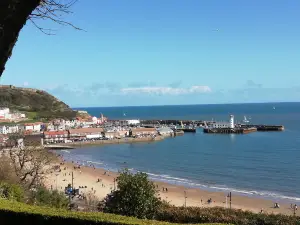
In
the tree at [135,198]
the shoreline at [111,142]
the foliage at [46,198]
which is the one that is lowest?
the shoreline at [111,142]

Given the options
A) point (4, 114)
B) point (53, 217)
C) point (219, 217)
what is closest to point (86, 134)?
point (4, 114)

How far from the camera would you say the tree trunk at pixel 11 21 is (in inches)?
88.4

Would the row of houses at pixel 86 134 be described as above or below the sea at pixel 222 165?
above

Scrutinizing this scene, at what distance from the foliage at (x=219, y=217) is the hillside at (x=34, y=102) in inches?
3445

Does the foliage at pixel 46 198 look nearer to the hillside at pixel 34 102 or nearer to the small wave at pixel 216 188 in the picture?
the small wave at pixel 216 188

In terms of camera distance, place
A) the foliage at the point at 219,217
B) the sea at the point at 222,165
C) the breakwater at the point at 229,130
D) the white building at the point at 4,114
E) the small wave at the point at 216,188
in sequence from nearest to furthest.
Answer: the foliage at the point at 219,217, the small wave at the point at 216,188, the sea at the point at 222,165, the breakwater at the point at 229,130, the white building at the point at 4,114

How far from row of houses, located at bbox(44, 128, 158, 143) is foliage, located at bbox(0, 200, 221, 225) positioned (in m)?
65.1

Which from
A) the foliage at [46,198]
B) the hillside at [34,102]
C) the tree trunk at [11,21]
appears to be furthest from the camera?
the hillside at [34,102]

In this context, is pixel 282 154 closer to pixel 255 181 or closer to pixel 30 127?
pixel 255 181

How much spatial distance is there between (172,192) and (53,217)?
22.7 m

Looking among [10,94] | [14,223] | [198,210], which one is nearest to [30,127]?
[10,94]

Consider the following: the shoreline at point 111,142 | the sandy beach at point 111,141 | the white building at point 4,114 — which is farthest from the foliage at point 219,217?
the white building at point 4,114

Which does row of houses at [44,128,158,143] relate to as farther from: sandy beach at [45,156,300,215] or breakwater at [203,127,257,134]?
sandy beach at [45,156,300,215]

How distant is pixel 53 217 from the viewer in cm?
843
